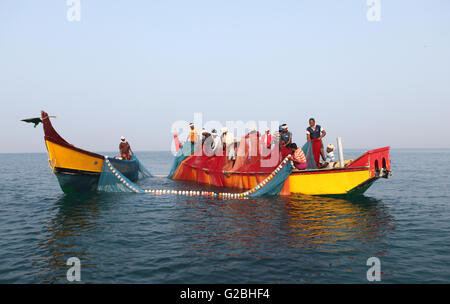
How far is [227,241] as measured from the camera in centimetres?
757

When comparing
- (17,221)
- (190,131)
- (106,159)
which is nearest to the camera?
(17,221)

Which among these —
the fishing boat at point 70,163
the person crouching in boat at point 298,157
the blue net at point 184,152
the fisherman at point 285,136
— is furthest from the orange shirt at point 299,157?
the fishing boat at point 70,163

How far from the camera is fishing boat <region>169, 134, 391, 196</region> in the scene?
1178cm

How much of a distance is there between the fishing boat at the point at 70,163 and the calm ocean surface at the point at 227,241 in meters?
1.55

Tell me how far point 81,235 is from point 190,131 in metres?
13.8

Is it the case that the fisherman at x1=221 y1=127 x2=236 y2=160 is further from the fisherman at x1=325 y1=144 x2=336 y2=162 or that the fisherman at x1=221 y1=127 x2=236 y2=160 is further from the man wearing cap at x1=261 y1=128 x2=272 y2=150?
the fisherman at x1=325 y1=144 x2=336 y2=162

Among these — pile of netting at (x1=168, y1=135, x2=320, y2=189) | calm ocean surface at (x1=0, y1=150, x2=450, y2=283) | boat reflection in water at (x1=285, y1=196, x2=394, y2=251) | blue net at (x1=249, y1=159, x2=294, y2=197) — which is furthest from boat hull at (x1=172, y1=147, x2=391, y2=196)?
calm ocean surface at (x1=0, y1=150, x2=450, y2=283)

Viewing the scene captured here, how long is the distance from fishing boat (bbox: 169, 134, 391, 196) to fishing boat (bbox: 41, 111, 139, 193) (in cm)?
658

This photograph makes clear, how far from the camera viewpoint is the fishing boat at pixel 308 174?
11.8 m

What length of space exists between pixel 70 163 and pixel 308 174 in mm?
10712
